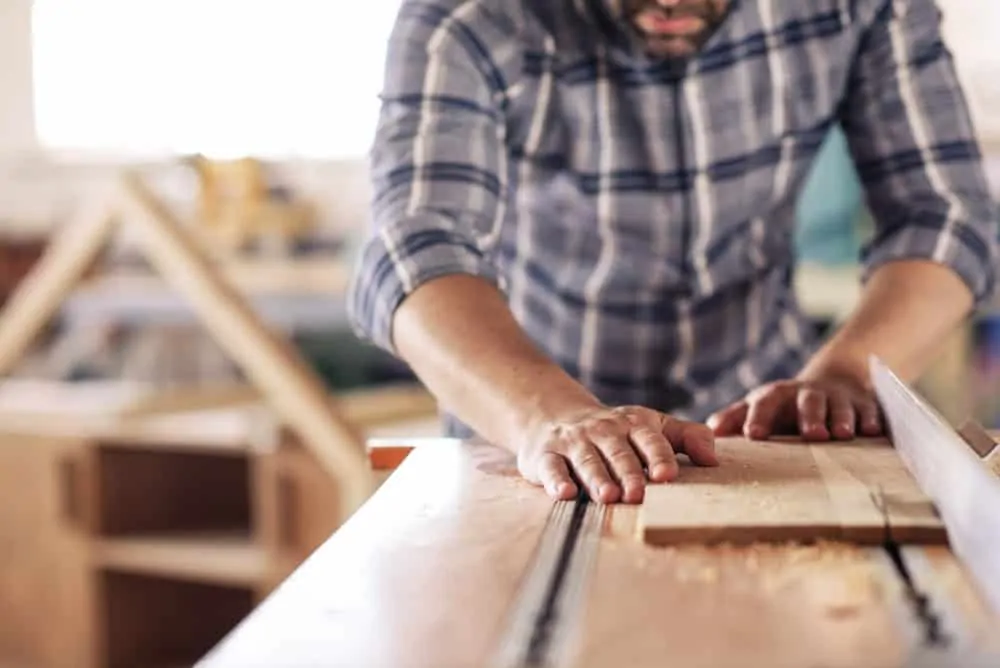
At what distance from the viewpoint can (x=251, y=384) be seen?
3301 mm

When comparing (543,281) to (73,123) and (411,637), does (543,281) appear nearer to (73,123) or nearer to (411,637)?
(411,637)

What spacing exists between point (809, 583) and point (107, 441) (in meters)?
2.36

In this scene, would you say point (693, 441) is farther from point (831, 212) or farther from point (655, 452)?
point (831, 212)

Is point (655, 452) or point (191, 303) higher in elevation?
point (191, 303)

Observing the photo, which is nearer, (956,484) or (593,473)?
(956,484)

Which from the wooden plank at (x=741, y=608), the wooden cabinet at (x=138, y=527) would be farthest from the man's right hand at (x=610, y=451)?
the wooden cabinet at (x=138, y=527)

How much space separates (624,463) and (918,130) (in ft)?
2.34

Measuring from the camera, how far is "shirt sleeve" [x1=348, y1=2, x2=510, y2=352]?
3.92ft

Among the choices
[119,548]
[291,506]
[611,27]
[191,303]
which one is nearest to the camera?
[611,27]

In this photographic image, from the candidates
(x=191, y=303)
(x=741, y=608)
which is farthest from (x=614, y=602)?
(x=191, y=303)

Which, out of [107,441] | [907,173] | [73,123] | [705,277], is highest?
[73,123]

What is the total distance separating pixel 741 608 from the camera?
619mm

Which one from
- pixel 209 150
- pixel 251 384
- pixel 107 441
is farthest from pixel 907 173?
pixel 209 150

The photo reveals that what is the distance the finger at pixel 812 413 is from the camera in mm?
1063
